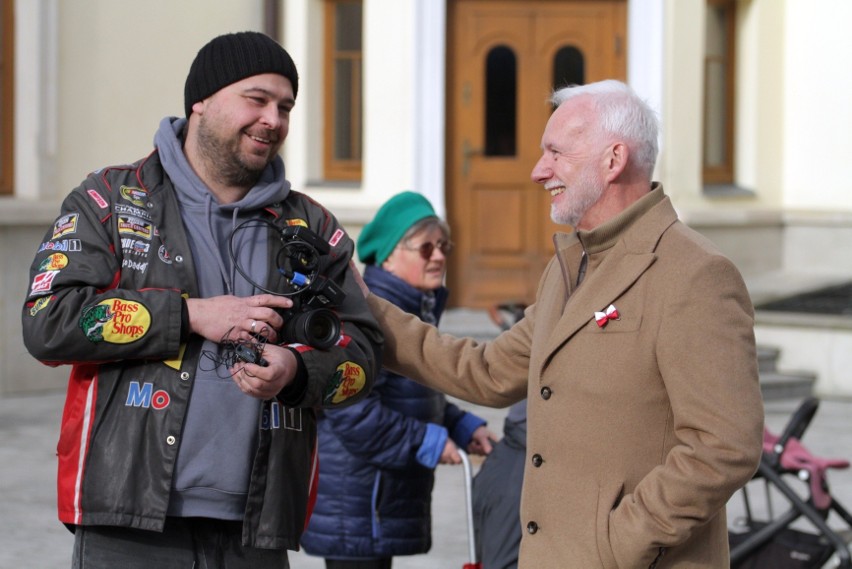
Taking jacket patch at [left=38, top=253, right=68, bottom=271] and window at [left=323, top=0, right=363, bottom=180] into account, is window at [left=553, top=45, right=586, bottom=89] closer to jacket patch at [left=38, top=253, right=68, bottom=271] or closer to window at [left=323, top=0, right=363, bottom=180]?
window at [left=323, top=0, right=363, bottom=180]

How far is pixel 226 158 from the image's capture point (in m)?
3.21

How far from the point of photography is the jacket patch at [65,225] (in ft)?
10.0

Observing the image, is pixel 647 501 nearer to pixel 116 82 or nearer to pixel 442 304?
pixel 442 304

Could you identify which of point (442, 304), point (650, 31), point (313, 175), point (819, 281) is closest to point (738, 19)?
point (650, 31)

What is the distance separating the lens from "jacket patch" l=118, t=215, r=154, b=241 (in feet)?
10.1

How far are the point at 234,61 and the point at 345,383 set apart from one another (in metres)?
0.74

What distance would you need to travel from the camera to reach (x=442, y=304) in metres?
4.92

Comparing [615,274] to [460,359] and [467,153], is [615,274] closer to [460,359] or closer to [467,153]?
[460,359]

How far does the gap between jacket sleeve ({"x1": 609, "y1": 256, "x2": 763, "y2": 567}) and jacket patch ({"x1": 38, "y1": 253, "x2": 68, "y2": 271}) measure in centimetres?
124

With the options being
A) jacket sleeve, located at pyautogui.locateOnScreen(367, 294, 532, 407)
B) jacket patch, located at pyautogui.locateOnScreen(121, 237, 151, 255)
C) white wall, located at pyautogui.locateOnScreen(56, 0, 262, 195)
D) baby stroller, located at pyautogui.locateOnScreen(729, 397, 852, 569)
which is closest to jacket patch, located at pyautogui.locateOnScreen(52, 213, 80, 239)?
jacket patch, located at pyautogui.locateOnScreen(121, 237, 151, 255)

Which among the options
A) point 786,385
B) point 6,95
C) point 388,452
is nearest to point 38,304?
point 388,452

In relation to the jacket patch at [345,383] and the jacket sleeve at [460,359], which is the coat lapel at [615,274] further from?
the jacket sleeve at [460,359]

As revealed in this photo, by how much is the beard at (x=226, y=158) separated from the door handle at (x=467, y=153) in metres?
9.91

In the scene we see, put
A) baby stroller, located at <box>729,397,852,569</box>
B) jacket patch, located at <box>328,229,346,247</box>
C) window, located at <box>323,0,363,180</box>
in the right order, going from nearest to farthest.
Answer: jacket patch, located at <box>328,229,346,247</box>
baby stroller, located at <box>729,397,852,569</box>
window, located at <box>323,0,363,180</box>
